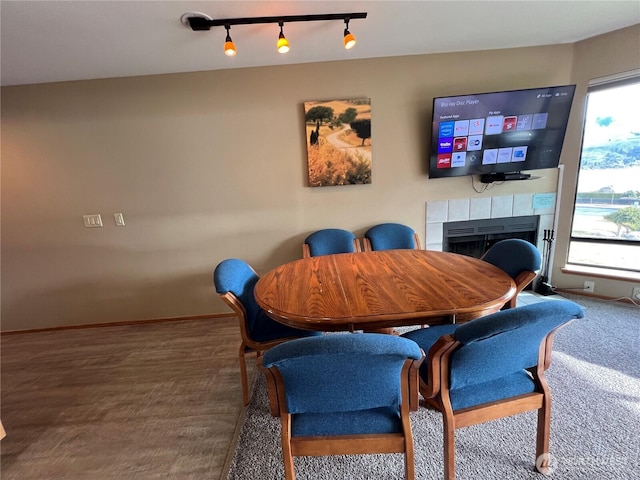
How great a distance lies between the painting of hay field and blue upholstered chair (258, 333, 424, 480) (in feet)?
6.47

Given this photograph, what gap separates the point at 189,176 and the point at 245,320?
68.5 inches

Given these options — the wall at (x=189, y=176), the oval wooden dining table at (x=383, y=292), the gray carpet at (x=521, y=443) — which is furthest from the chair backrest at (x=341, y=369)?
the wall at (x=189, y=176)

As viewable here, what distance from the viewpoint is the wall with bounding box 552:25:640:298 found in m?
2.18

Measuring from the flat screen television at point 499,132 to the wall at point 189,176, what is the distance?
0.19 metres

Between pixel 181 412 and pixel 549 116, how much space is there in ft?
12.2

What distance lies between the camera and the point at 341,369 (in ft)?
2.63

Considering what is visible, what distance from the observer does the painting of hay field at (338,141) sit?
2438 mm

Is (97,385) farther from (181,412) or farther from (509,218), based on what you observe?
(509,218)

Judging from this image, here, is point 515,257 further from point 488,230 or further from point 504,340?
point 488,230

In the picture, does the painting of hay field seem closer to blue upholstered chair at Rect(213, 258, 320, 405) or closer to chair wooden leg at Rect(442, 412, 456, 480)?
blue upholstered chair at Rect(213, 258, 320, 405)

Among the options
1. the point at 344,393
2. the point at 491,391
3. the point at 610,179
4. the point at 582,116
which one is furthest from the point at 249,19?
the point at 610,179

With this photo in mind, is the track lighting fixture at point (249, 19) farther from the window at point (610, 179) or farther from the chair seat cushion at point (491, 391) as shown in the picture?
the window at point (610, 179)

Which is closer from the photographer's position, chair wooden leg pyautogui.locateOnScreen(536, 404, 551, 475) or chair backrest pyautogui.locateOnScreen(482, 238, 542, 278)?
chair wooden leg pyautogui.locateOnScreen(536, 404, 551, 475)

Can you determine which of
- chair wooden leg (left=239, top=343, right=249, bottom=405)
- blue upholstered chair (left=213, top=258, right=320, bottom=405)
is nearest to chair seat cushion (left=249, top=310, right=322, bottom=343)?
blue upholstered chair (left=213, top=258, right=320, bottom=405)
